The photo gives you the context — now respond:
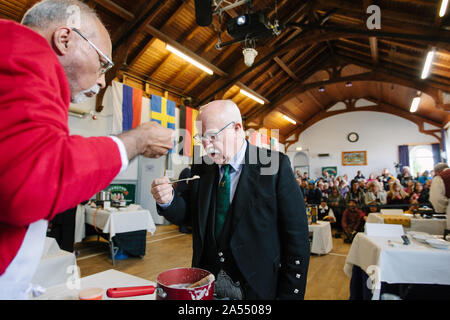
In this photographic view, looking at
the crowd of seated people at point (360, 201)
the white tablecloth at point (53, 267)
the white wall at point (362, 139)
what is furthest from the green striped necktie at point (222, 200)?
the white wall at point (362, 139)

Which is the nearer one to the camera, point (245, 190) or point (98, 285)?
point (98, 285)

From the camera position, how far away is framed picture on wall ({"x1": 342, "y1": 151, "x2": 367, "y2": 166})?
15.4 meters

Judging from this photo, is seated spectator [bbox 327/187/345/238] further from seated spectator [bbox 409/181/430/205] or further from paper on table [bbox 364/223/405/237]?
paper on table [bbox 364/223/405/237]

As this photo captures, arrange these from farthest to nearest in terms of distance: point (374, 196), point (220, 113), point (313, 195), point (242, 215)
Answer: point (313, 195), point (374, 196), point (220, 113), point (242, 215)

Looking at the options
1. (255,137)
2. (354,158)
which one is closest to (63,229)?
(255,137)

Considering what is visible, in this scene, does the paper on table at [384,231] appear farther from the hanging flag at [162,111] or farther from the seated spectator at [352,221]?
the hanging flag at [162,111]

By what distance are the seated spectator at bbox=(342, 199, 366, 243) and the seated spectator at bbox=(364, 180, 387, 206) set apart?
0.44 m

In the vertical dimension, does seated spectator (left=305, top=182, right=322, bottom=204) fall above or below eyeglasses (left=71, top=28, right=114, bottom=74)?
below

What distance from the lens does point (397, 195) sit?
7.07m

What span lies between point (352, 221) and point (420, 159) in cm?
1003

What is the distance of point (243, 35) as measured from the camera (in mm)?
4797

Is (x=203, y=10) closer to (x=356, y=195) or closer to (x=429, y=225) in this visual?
(x=429, y=225)

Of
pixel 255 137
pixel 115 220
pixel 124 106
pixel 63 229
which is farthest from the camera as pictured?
pixel 255 137

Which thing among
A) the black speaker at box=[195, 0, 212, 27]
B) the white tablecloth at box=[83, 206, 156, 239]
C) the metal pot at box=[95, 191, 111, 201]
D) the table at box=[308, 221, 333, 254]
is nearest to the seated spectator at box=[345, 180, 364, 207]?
the table at box=[308, 221, 333, 254]
